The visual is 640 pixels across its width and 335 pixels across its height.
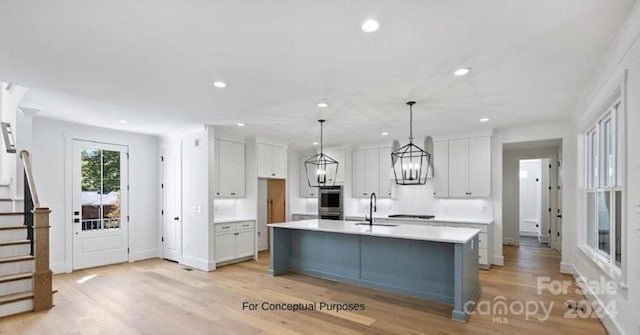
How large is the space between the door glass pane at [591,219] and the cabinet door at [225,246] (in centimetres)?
580

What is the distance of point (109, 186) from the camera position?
249 inches

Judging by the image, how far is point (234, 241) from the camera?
636cm

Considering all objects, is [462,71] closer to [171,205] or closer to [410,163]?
[410,163]

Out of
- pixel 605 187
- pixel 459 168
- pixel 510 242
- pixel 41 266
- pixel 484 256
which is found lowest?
pixel 510 242

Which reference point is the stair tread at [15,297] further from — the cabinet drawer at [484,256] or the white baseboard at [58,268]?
the cabinet drawer at [484,256]

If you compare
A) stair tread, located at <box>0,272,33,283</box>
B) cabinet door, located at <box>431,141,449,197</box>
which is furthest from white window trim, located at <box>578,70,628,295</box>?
stair tread, located at <box>0,272,33,283</box>

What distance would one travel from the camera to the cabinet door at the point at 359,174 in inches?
306

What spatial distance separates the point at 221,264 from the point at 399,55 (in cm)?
509

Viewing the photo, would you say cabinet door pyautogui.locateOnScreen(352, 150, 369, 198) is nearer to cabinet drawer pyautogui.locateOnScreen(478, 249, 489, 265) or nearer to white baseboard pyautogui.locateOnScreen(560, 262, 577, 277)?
cabinet drawer pyautogui.locateOnScreen(478, 249, 489, 265)

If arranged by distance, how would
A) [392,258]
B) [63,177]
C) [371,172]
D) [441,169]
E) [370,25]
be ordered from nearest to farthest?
[370,25] → [392,258] → [63,177] → [441,169] → [371,172]

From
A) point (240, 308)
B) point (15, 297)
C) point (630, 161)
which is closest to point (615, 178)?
point (630, 161)

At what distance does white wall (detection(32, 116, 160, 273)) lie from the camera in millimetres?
5449

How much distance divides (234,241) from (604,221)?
579 cm

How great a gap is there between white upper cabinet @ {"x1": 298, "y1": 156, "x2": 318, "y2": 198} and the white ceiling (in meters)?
3.92
